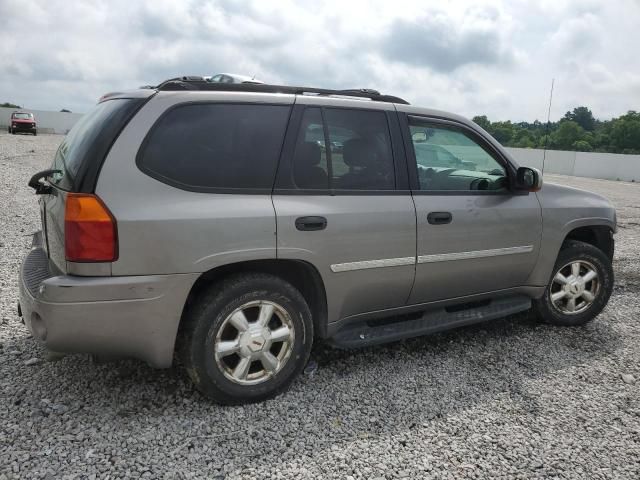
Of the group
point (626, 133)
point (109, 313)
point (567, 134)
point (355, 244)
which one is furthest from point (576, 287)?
point (626, 133)

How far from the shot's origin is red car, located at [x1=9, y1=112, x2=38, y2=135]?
36938 millimetres

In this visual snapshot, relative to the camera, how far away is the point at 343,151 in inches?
129

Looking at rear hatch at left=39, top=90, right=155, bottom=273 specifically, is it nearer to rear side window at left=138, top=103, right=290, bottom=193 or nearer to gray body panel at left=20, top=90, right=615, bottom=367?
gray body panel at left=20, top=90, right=615, bottom=367

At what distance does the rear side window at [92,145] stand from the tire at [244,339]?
2.84ft

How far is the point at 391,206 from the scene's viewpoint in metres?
3.33

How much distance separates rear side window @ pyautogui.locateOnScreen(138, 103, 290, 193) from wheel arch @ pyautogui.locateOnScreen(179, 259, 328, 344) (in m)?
0.44

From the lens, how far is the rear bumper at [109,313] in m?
2.57

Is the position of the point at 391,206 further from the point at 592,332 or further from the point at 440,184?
the point at 592,332

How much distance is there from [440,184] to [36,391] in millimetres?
2851

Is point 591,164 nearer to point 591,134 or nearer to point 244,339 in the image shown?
point 591,134

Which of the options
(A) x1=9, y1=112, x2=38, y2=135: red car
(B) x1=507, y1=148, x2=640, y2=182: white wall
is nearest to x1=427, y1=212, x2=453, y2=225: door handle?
(B) x1=507, y1=148, x2=640, y2=182: white wall

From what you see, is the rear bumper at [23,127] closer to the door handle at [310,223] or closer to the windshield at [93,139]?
the windshield at [93,139]

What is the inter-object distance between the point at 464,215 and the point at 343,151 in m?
0.99

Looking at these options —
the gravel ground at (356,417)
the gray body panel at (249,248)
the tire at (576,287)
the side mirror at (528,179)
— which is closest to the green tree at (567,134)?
the tire at (576,287)
